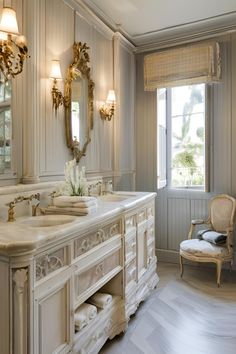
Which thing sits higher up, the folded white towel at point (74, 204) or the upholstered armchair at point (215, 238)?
the folded white towel at point (74, 204)

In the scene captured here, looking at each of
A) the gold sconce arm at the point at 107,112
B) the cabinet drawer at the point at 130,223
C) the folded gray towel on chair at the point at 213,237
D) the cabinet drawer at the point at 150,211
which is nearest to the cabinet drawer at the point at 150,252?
the cabinet drawer at the point at 150,211

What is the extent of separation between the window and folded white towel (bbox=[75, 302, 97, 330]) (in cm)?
234

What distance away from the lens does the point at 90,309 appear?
1.99 metres

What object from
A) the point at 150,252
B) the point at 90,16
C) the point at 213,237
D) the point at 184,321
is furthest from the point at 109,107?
the point at 184,321

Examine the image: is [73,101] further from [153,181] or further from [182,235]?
[182,235]

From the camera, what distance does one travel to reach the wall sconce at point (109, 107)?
335 centimetres

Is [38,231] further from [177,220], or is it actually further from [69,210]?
[177,220]

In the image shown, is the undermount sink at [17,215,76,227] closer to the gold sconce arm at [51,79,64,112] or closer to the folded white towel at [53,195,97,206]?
the folded white towel at [53,195,97,206]

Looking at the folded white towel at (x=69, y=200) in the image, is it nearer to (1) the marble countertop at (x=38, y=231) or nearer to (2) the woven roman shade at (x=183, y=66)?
(1) the marble countertop at (x=38, y=231)

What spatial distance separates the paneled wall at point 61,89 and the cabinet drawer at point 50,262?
0.76 meters

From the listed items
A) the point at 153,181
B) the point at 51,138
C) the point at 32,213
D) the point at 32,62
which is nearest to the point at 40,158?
the point at 51,138

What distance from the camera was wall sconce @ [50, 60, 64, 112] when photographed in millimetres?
2406

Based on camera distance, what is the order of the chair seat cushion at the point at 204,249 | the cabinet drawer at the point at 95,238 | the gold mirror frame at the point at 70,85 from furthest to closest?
the chair seat cushion at the point at 204,249
the gold mirror frame at the point at 70,85
the cabinet drawer at the point at 95,238

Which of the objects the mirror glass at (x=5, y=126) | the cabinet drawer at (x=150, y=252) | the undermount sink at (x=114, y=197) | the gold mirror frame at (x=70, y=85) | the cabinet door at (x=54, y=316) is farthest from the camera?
the cabinet drawer at (x=150, y=252)
